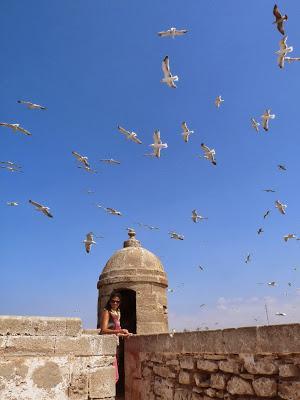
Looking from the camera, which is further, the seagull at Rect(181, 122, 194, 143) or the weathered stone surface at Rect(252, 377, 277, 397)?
the seagull at Rect(181, 122, 194, 143)

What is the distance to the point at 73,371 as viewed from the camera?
3.88 meters

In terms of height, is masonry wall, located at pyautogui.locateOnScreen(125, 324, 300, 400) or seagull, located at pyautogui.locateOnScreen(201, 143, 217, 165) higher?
seagull, located at pyautogui.locateOnScreen(201, 143, 217, 165)

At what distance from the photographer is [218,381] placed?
3.88 metres

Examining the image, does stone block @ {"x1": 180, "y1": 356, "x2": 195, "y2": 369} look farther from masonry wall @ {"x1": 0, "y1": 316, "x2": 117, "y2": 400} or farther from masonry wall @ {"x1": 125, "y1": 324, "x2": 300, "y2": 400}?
masonry wall @ {"x1": 0, "y1": 316, "x2": 117, "y2": 400}

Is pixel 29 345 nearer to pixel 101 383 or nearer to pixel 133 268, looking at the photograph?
pixel 101 383

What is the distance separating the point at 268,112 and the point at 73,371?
8.78 metres

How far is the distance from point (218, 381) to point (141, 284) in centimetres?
724

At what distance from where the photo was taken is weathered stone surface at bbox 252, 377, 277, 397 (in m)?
3.22

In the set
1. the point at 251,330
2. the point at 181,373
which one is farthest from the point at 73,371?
the point at 251,330

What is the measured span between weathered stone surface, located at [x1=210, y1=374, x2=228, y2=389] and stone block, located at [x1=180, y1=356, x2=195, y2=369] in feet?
1.36

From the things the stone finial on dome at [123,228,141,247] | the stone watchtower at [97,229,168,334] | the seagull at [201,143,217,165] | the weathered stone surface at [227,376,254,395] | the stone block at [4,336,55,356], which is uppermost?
the seagull at [201,143,217,165]

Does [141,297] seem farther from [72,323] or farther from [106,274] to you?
[72,323]

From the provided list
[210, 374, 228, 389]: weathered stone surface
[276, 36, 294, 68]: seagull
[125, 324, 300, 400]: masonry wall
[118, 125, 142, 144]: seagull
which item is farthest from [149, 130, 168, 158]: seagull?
[210, 374, 228, 389]: weathered stone surface

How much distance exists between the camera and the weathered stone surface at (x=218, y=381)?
3.79 metres
